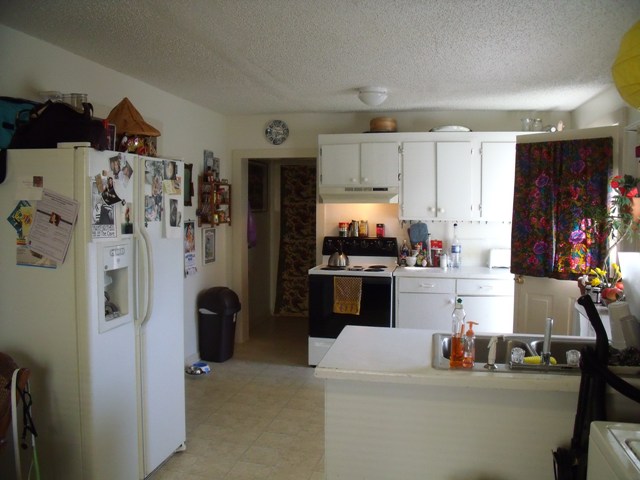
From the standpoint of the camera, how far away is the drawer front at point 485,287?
449 centimetres

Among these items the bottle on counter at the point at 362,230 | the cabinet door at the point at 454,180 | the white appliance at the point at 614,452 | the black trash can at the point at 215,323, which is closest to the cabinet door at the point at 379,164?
the cabinet door at the point at 454,180

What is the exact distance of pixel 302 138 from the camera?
5305 mm

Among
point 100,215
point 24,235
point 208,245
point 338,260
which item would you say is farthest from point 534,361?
point 208,245

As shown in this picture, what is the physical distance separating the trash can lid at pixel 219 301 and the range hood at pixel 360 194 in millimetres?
1340

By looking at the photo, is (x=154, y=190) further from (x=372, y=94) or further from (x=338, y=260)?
(x=338, y=260)

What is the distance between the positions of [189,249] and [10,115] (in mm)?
2246

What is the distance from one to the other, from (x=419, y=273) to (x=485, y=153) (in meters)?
1.30

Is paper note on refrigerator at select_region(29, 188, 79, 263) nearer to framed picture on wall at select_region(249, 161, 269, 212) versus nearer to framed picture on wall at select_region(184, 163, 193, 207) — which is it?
framed picture on wall at select_region(184, 163, 193, 207)

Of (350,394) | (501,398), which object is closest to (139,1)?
(350,394)

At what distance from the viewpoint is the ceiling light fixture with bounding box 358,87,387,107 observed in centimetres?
409

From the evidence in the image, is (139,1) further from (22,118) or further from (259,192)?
(259,192)

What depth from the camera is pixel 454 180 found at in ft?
15.7

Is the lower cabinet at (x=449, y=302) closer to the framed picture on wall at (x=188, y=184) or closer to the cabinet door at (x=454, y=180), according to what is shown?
the cabinet door at (x=454, y=180)

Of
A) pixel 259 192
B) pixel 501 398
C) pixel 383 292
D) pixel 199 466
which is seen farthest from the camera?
pixel 259 192
